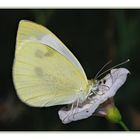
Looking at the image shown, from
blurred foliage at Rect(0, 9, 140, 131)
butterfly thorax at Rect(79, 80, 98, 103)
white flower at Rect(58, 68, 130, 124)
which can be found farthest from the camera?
blurred foliage at Rect(0, 9, 140, 131)

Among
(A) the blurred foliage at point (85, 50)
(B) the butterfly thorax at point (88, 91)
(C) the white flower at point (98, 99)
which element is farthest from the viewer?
(A) the blurred foliage at point (85, 50)

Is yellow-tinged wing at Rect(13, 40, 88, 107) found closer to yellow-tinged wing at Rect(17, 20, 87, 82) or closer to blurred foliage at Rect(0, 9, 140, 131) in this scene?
yellow-tinged wing at Rect(17, 20, 87, 82)

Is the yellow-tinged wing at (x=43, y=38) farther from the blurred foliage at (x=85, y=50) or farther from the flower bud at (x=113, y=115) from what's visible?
the blurred foliage at (x=85, y=50)

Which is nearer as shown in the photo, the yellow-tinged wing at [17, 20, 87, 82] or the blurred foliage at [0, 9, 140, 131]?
the yellow-tinged wing at [17, 20, 87, 82]

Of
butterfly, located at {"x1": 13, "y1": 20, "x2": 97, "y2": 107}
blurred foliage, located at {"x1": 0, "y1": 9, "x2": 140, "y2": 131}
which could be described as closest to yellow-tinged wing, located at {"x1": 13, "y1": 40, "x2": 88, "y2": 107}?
butterfly, located at {"x1": 13, "y1": 20, "x2": 97, "y2": 107}

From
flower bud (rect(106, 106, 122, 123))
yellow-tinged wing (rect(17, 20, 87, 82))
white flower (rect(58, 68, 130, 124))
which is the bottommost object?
A: flower bud (rect(106, 106, 122, 123))

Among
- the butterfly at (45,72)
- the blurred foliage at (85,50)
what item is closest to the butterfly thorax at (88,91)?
the butterfly at (45,72)

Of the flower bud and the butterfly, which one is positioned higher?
the butterfly
